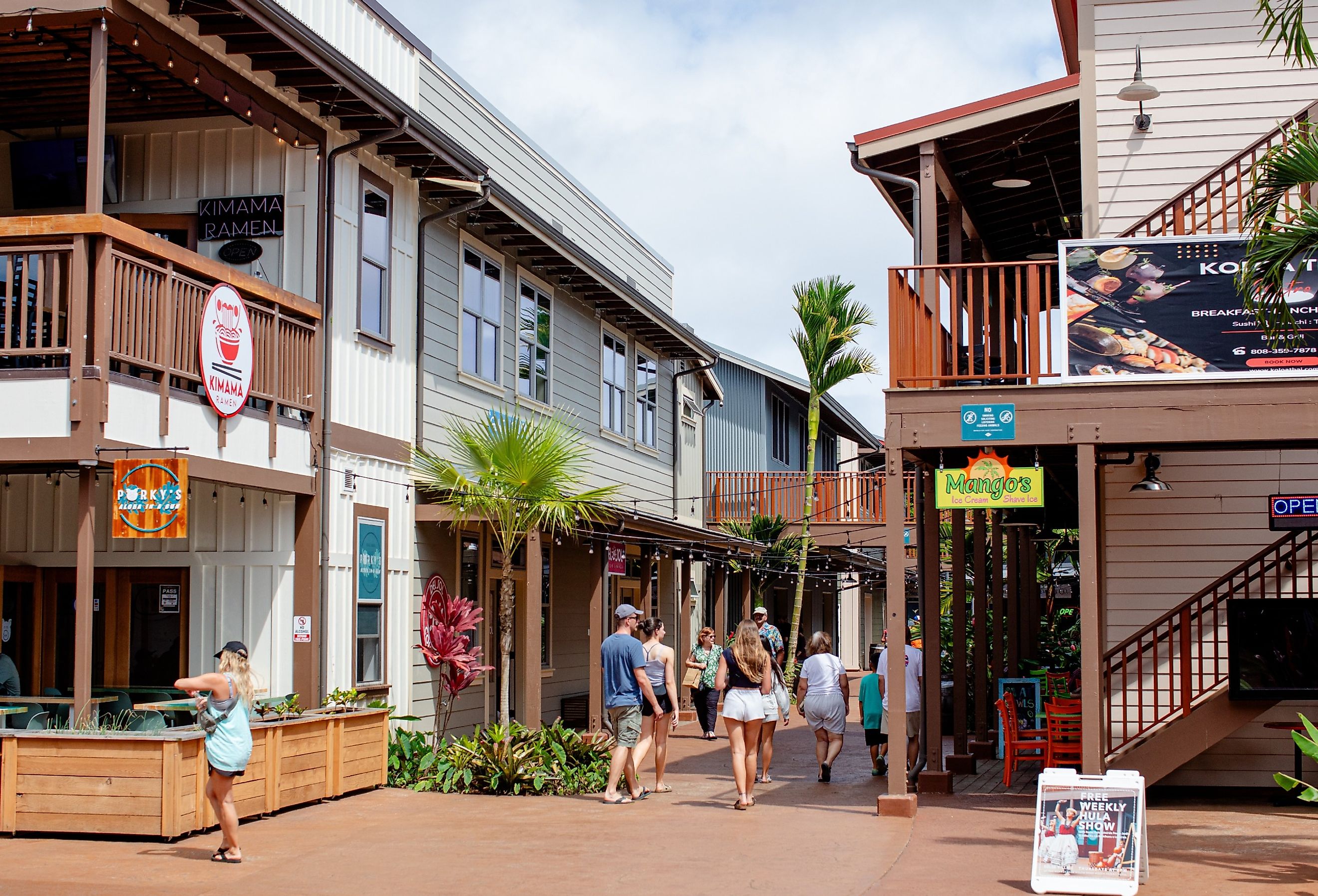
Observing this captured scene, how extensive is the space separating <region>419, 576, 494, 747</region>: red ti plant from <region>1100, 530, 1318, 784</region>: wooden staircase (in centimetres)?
612

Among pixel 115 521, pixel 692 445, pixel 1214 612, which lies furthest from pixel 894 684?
pixel 692 445

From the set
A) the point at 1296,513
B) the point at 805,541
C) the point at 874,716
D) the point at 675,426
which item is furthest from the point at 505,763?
the point at 805,541

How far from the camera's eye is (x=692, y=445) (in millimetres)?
27047

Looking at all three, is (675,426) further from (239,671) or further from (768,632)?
(239,671)

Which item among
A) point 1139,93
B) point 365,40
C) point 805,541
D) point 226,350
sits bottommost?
point 805,541

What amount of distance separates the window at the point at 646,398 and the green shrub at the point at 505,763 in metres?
9.88

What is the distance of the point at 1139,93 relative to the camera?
12.8m

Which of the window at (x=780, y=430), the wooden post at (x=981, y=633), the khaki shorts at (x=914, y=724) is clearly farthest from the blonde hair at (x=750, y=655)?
the window at (x=780, y=430)

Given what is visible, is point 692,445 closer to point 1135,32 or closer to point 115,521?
point 1135,32

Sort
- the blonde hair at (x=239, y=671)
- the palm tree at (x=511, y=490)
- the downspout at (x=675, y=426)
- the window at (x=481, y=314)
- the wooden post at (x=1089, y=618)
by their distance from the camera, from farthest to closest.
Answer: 1. the downspout at (x=675, y=426)
2. the window at (x=481, y=314)
3. the palm tree at (x=511, y=490)
4. the wooden post at (x=1089, y=618)
5. the blonde hair at (x=239, y=671)

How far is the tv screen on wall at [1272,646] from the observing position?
11.9 metres

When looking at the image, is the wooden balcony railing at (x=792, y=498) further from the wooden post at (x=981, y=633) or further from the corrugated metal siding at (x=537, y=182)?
the wooden post at (x=981, y=633)

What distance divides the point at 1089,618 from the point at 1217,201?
4421 millimetres

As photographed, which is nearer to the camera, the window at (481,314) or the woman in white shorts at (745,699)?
the woman in white shorts at (745,699)
